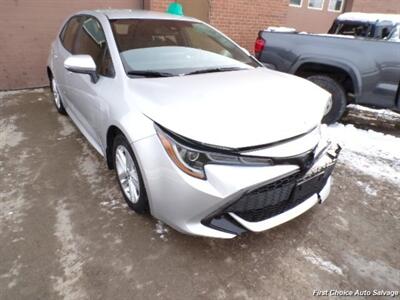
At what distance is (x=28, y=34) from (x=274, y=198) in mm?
5658

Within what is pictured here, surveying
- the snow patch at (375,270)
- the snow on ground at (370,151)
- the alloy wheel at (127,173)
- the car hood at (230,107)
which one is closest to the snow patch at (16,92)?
the alloy wheel at (127,173)

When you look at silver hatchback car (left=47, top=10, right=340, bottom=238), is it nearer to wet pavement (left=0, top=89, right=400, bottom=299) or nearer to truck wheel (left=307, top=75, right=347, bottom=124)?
wet pavement (left=0, top=89, right=400, bottom=299)

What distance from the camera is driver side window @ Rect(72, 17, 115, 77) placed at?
8.90ft

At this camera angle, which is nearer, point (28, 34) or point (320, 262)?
point (320, 262)

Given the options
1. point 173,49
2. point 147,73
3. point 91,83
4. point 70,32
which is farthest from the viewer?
point 70,32

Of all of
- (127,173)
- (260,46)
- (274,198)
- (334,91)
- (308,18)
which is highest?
(308,18)

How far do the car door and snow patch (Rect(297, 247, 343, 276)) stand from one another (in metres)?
1.93

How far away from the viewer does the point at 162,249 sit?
228 centimetres

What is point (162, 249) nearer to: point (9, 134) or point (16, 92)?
point (9, 134)

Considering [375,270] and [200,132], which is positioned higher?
[200,132]

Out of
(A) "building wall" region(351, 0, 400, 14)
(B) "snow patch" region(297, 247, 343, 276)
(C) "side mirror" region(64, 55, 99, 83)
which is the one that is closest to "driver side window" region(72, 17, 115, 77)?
(C) "side mirror" region(64, 55, 99, 83)

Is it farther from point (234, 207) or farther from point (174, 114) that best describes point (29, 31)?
point (234, 207)

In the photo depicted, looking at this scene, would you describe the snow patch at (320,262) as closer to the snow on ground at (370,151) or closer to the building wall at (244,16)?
the snow on ground at (370,151)

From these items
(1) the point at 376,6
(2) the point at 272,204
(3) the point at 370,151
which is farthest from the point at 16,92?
(1) the point at 376,6
